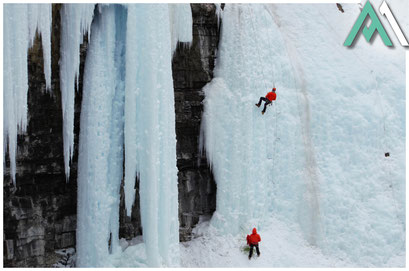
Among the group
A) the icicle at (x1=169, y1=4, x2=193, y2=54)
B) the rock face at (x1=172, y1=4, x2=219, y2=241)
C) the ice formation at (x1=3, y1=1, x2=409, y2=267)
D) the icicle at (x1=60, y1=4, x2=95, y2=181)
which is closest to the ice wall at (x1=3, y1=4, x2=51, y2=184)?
the ice formation at (x1=3, y1=1, x2=409, y2=267)

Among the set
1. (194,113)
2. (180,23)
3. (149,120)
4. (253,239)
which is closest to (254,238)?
(253,239)

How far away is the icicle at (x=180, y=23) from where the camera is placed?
28.1 feet

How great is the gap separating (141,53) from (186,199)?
4443 millimetres

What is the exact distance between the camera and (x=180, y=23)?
346 inches

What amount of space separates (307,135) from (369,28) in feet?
13.2

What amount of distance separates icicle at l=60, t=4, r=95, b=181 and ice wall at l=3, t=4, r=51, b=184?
339 mm

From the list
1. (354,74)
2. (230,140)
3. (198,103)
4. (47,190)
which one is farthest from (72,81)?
(354,74)

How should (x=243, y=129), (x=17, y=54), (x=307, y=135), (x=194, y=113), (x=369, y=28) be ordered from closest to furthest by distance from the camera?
(x=17, y=54)
(x=243, y=129)
(x=194, y=113)
(x=307, y=135)
(x=369, y=28)

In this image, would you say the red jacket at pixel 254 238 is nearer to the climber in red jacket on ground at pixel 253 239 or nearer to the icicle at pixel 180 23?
the climber in red jacket on ground at pixel 253 239

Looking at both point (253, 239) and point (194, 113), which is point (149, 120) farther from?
point (253, 239)

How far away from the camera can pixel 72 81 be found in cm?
749

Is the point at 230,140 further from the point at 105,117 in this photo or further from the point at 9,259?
the point at 9,259

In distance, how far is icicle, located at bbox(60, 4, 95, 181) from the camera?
734 cm

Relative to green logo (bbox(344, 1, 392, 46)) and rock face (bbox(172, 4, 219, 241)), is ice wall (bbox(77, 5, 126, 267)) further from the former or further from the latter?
green logo (bbox(344, 1, 392, 46))
